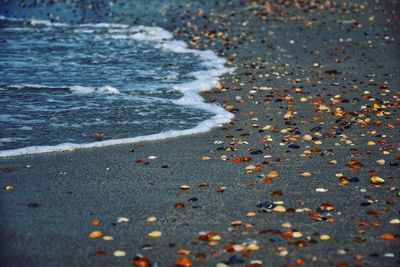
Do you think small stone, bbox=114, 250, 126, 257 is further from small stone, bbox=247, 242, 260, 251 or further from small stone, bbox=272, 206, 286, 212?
small stone, bbox=272, 206, 286, 212

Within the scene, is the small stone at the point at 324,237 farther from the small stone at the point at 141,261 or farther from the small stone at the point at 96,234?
the small stone at the point at 96,234

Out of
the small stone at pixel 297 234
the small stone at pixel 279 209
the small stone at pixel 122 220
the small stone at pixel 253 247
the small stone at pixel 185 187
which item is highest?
the small stone at pixel 253 247

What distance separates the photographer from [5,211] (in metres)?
6.23

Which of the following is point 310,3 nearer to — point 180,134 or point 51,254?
point 180,134

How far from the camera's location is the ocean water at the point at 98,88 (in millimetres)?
9328

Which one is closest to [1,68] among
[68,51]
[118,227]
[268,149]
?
[68,51]

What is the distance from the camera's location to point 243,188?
271 inches

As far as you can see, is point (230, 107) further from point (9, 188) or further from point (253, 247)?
point (253, 247)

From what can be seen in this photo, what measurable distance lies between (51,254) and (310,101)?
6995 millimetres

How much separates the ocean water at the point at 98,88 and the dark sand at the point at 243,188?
2.00 feet

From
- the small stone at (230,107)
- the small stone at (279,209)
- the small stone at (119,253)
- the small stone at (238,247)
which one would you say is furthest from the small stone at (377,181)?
the small stone at (230,107)

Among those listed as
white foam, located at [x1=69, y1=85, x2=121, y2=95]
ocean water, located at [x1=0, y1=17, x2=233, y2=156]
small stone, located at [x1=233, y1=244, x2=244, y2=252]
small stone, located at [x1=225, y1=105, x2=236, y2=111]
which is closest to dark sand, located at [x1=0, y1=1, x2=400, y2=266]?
small stone, located at [x1=233, y1=244, x2=244, y2=252]

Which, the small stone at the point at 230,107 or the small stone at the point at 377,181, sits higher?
the small stone at the point at 377,181

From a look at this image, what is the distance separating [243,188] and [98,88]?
249 inches
